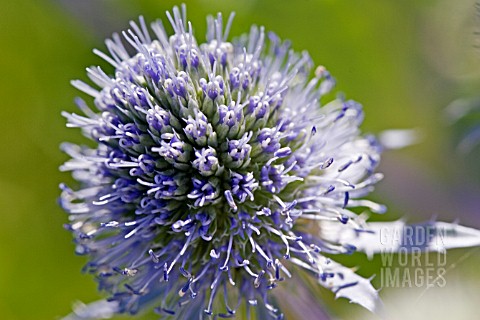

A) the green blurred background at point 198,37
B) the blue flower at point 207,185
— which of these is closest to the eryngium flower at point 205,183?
the blue flower at point 207,185

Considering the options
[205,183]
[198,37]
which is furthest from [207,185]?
[198,37]

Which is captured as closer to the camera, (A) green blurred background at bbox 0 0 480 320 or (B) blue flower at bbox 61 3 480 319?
(B) blue flower at bbox 61 3 480 319

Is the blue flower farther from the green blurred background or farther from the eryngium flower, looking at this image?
the green blurred background

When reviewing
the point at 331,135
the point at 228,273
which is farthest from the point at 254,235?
the point at 331,135

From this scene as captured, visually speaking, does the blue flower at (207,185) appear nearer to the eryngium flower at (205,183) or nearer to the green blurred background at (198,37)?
the eryngium flower at (205,183)

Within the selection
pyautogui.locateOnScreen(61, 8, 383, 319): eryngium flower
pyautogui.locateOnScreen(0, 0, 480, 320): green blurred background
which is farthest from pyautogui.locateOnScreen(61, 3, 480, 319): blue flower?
pyautogui.locateOnScreen(0, 0, 480, 320): green blurred background

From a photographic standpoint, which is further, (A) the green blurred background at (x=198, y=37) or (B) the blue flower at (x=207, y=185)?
(A) the green blurred background at (x=198, y=37)

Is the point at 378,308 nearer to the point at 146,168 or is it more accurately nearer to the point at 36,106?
the point at 146,168
